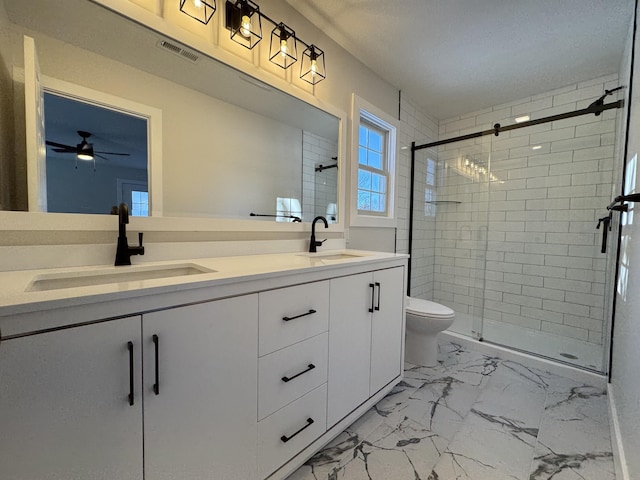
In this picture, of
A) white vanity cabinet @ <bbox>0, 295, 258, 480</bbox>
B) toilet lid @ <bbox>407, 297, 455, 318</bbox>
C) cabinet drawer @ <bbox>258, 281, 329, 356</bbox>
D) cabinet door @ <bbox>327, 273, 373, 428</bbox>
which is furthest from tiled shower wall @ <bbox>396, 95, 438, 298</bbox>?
white vanity cabinet @ <bbox>0, 295, 258, 480</bbox>

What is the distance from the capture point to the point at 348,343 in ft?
4.64

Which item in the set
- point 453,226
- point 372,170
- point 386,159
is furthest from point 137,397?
point 453,226

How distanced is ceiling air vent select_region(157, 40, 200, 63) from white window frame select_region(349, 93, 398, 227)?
1.24m

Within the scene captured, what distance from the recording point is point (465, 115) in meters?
3.21

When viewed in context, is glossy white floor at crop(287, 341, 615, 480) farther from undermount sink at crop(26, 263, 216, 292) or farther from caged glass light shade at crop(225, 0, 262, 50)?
caged glass light shade at crop(225, 0, 262, 50)

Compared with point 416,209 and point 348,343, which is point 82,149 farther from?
point 416,209

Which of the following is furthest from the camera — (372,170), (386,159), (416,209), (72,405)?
(416,209)

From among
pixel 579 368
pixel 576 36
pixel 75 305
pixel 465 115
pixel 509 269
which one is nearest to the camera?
pixel 75 305

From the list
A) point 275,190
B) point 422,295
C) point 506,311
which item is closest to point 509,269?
point 506,311

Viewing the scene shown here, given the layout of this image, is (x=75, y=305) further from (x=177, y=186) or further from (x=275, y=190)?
(x=275, y=190)

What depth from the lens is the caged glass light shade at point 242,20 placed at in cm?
143

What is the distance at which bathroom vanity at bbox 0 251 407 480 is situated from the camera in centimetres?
63

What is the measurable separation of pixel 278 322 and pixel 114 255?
2.43 feet

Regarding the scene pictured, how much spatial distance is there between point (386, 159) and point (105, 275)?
2.36 meters
